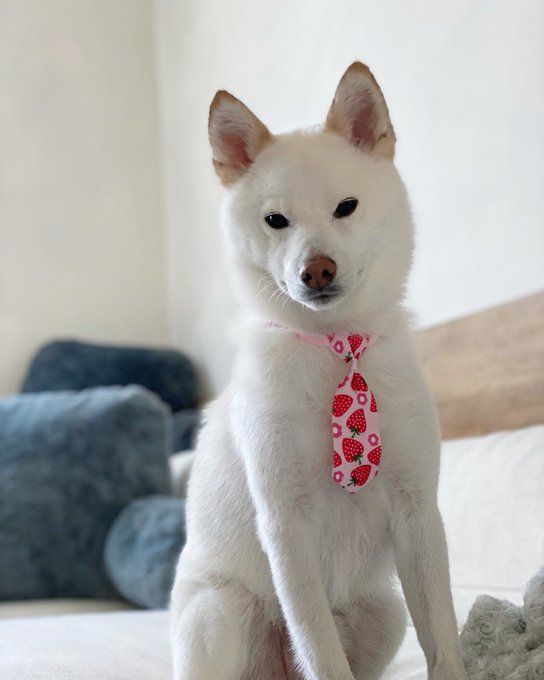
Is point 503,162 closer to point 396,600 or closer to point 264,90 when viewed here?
point 396,600

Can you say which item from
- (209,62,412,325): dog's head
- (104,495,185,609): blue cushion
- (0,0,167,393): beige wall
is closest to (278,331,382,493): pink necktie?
(209,62,412,325): dog's head

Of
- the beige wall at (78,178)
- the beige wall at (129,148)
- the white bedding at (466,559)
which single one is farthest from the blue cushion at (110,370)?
the white bedding at (466,559)

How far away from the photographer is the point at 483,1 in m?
1.89

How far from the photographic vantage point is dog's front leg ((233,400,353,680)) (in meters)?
1.06

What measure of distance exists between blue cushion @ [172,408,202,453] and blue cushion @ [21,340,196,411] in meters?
0.18

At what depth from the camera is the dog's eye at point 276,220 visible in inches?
45.8

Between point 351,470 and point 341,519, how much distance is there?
0.26ft

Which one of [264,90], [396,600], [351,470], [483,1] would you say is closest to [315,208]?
[351,470]

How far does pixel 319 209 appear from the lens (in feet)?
3.72

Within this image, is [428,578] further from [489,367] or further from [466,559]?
[489,367]

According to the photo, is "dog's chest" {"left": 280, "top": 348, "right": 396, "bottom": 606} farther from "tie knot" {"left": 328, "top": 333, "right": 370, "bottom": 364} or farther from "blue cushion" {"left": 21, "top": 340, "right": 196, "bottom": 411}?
"blue cushion" {"left": 21, "top": 340, "right": 196, "bottom": 411}

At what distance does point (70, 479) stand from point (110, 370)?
883 mm

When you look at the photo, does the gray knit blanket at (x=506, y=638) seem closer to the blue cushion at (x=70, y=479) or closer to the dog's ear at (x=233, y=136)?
the dog's ear at (x=233, y=136)

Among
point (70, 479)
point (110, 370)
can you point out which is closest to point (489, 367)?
point (70, 479)
